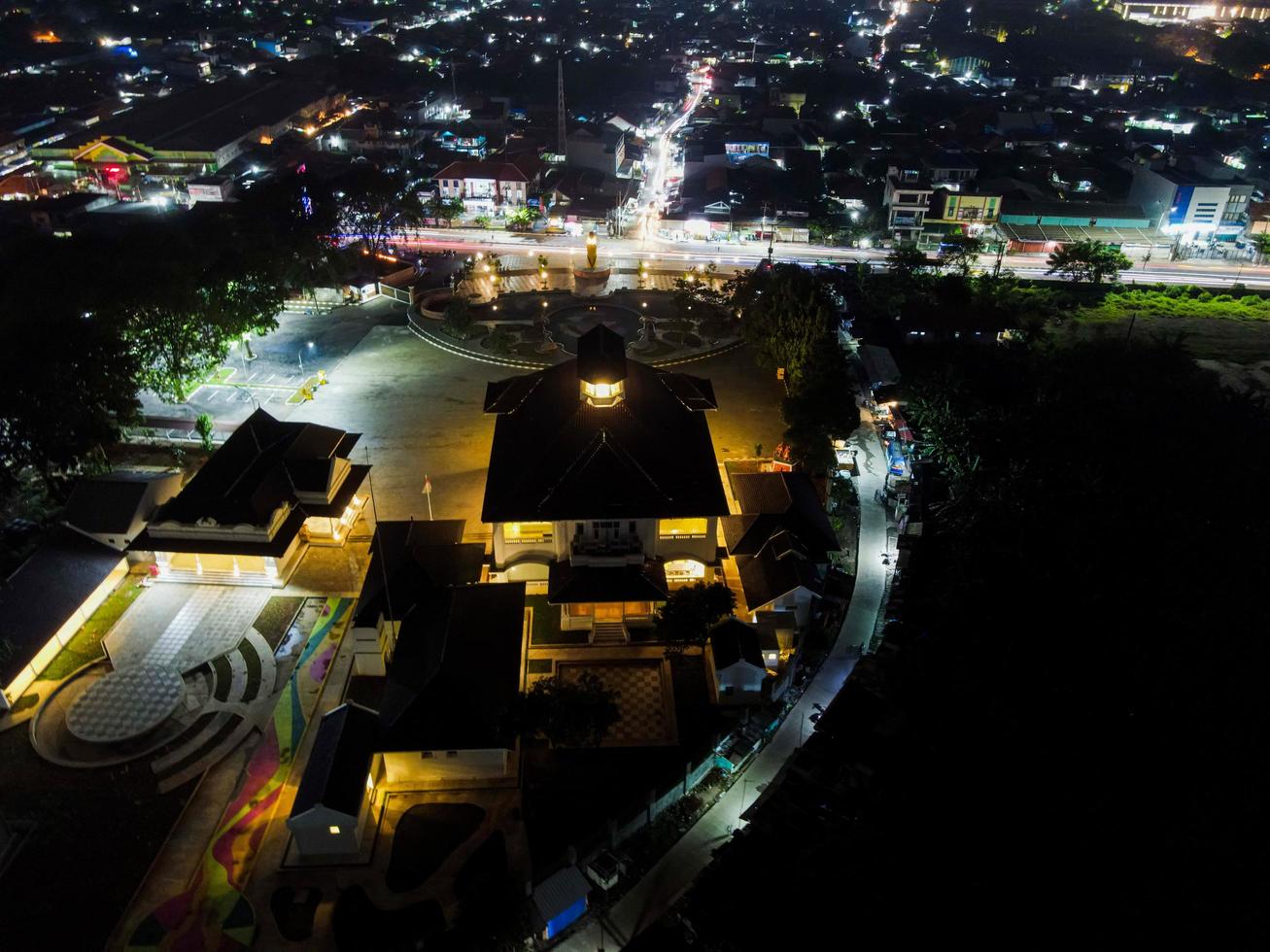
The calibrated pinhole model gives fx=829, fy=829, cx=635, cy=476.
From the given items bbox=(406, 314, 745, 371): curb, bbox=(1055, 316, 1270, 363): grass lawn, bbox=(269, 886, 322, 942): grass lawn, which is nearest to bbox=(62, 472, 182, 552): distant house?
bbox=(269, 886, 322, 942): grass lawn

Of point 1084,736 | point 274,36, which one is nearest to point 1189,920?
point 1084,736

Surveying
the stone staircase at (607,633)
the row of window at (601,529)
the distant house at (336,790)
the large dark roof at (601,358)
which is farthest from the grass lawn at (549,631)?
the large dark roof at (601,358)

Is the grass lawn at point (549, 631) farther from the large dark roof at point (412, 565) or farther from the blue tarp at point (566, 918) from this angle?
the blue tarp at point (566, 918)

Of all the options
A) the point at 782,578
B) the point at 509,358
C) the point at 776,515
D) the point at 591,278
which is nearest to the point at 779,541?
the point at 776,515

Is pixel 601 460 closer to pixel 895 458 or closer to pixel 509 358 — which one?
pixel 895 458

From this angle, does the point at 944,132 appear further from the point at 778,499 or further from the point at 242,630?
the point at 242,630

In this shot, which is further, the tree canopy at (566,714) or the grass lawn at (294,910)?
the tree canopy at (566,714)

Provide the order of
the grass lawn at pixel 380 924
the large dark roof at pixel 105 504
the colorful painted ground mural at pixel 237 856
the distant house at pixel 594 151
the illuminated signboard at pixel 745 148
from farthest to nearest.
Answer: the illuminated signboard at pixel 745 148
the distant house at pixel 594 151
the large dark roof at pixel 105 504
the colorful painted ground mural at pixel 237 856
the grass lawn at pixel 380 924
